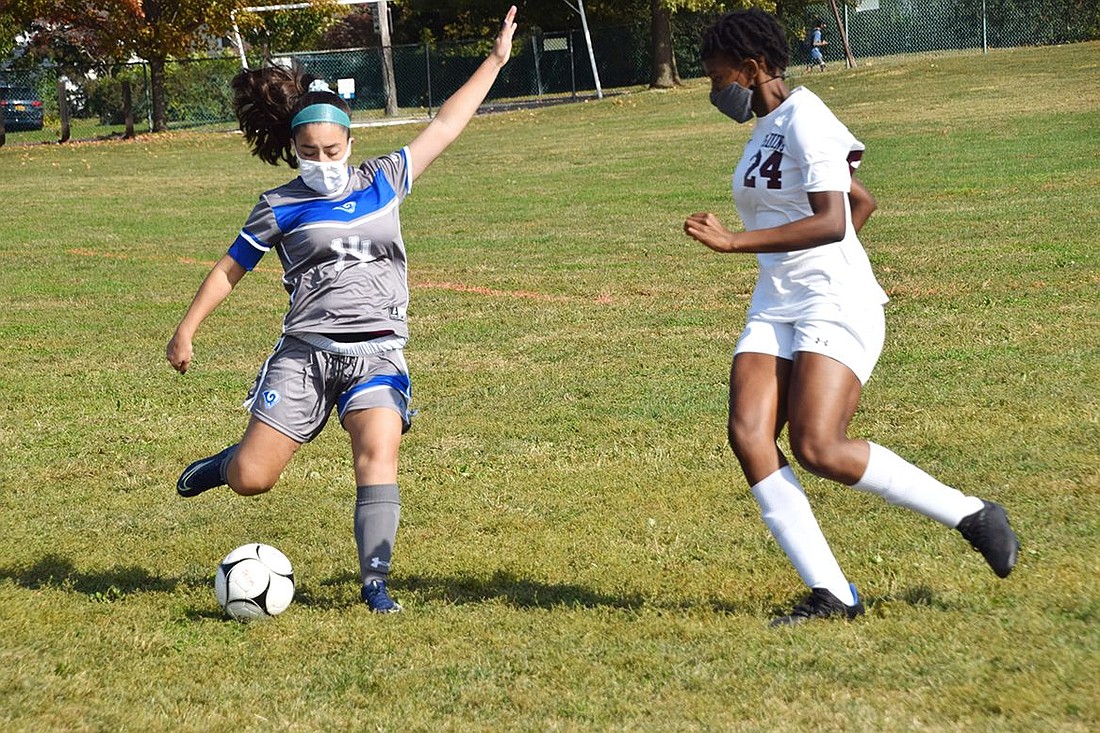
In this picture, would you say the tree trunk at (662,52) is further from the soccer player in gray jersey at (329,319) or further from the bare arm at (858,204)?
the bare arm at (858,204)

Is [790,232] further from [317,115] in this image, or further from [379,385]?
[317,115]

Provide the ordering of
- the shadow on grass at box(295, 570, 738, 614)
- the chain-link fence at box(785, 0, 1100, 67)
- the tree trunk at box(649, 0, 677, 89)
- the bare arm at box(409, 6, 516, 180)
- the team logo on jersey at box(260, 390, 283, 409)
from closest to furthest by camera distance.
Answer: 1. the shadow on grass at box(295, 570, 738, 614)
2. the team logo on jersey at box(260, 390, 283, 409)
3. the bare arm at box(409, 6, 516, 180)
4. the tree trunk at box(649, 0, 677, 89)
5. the chain-link fence at box(785, 0, 1100, 67)

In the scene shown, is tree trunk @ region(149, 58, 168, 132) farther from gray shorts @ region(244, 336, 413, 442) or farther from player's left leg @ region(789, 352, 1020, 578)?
player's left leg @ region(789, 352, 1020, 578)

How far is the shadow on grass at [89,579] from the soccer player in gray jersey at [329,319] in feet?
2.54

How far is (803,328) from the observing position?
4906mm

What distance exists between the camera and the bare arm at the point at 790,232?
4711mm

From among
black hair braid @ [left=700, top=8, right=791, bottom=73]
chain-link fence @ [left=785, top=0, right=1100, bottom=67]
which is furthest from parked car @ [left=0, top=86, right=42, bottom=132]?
black hair braid @ [left=700, top=8, right=791, bottom=73]

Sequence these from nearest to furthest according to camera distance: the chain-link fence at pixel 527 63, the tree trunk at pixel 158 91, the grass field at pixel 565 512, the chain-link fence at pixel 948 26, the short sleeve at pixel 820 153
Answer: the grass field at pixel 565 512 → the short sleeve at pixel 820 153 → the tree trunk at pixel 158 91 → the chain-link fence at pixel 527 63 → the chain-link fence at pixel 948 26

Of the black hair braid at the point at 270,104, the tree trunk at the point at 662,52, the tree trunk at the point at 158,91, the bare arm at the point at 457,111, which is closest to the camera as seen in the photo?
the black hair braid at the point at 270,104

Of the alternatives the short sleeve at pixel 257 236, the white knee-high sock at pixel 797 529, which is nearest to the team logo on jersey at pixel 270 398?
the short sleeve at pixel 257 236

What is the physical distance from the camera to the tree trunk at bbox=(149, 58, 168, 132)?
135ft

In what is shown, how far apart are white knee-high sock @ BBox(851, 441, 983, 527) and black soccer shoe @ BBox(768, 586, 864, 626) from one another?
0.38m

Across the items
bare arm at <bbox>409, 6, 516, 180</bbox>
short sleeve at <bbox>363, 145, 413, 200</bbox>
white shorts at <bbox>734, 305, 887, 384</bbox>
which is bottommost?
white shorts at <bbox>734, 305, 887, 384</bbox>

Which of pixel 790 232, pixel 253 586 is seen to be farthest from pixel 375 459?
pixel 790 232
